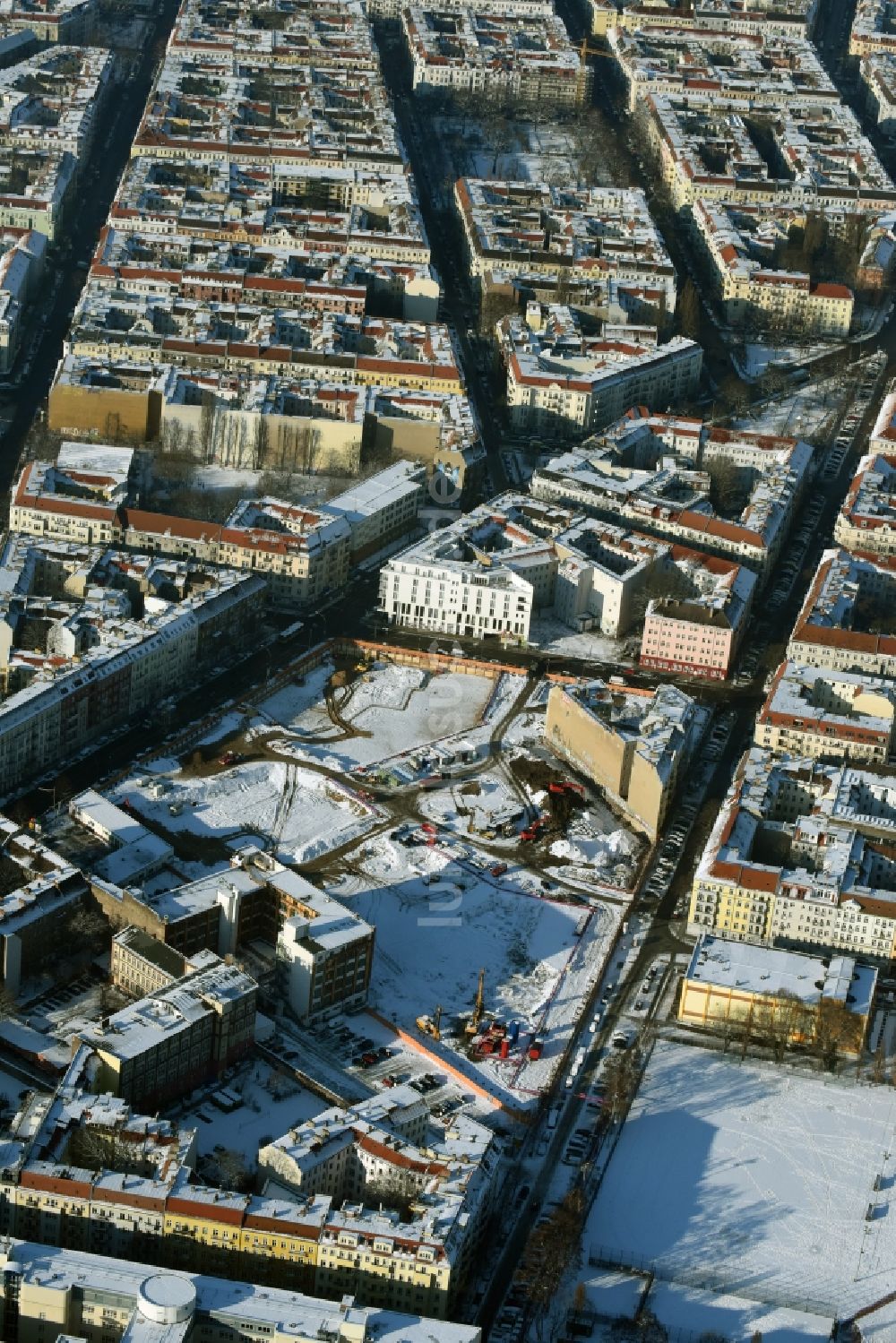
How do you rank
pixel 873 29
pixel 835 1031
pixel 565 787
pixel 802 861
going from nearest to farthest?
pixel 835 1031, pixel 802 861, pixel 565 787, pixel 873 29

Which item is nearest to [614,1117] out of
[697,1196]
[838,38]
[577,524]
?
[697,1196]

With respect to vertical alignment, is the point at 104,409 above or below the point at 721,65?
below

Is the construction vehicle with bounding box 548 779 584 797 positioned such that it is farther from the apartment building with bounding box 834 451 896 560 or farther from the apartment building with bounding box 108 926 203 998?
the apartment building with bounding box 834 451 896 560

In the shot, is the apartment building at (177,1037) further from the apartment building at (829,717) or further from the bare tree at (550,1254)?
the apartment building at (829,717)

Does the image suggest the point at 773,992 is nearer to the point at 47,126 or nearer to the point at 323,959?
the point at 323,959

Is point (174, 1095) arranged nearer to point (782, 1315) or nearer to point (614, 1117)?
point (614, 1117)

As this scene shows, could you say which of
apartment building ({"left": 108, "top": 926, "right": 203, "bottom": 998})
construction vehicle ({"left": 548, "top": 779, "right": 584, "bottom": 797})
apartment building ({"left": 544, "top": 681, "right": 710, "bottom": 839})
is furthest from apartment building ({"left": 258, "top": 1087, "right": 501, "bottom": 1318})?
construction vehicle ({"left": 548, "top": 779, "right": 584, "bottom": 797})

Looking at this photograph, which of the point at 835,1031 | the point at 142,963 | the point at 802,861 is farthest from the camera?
the point at 802,861

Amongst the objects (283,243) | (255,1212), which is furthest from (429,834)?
(283,243)
